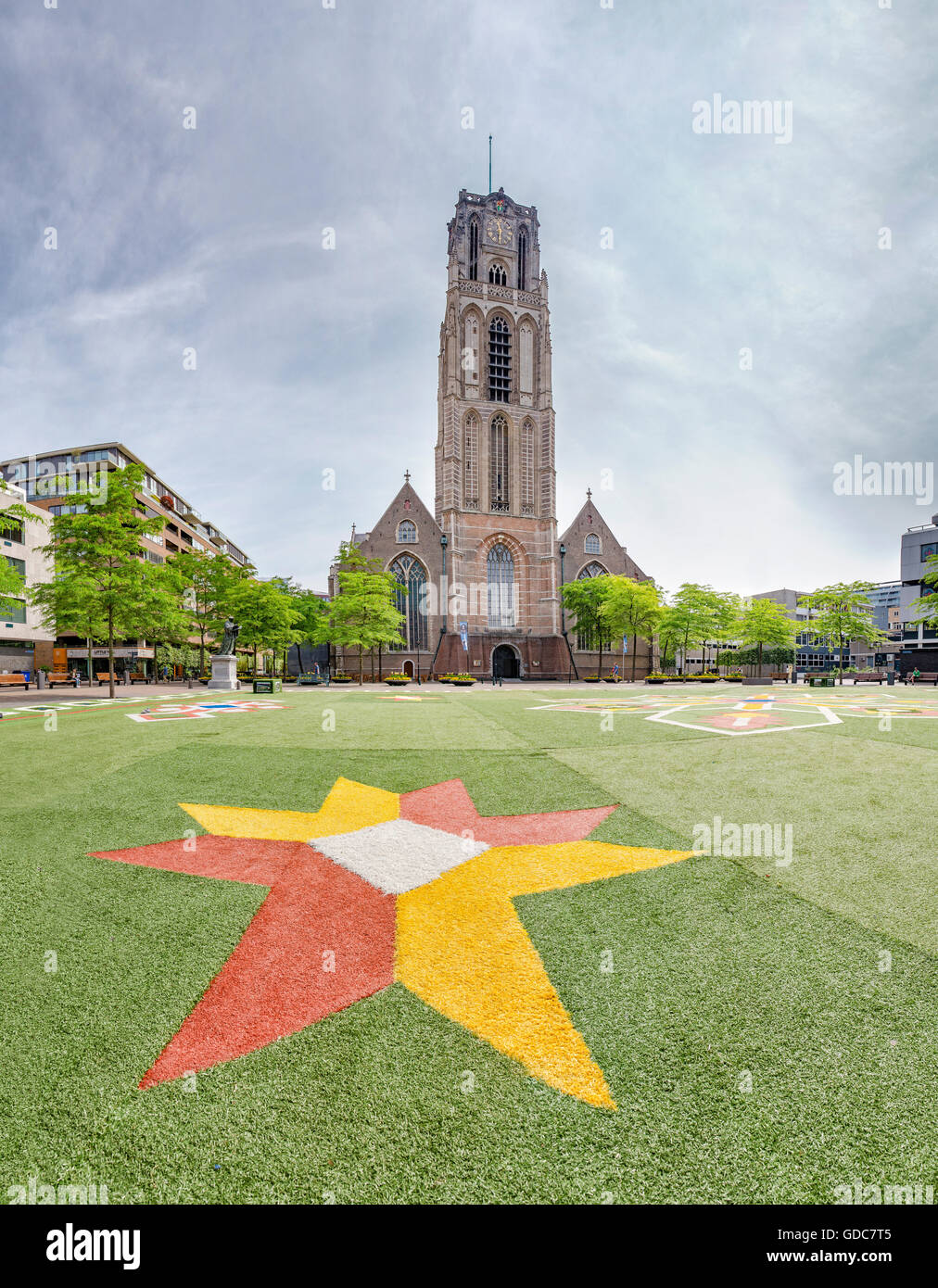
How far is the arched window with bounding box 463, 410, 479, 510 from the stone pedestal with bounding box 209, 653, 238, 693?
41.2 metres

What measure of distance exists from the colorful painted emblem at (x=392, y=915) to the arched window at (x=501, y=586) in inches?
2283

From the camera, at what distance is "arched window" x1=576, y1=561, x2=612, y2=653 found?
6495cm

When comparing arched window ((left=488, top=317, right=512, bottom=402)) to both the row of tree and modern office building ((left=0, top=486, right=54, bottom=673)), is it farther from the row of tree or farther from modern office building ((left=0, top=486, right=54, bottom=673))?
modern office building ((left=0, top=486, right=54, bottom=673))

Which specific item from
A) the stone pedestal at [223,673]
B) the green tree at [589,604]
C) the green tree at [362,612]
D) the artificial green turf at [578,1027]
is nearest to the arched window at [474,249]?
the green tree at [589,604]

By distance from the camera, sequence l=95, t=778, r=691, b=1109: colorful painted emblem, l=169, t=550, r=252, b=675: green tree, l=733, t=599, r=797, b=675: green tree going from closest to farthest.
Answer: l=95, t=778, r=691, b=1109: colorful painted emblem → l=169, t=550, r=252, b=675: green tree → l=733, t=599, r=797, b=675: green tree

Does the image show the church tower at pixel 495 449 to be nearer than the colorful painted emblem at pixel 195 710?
No

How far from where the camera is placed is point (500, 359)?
2667 inches

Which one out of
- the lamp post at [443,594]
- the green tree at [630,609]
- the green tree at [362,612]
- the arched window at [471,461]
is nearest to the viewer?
the green tree at [362,612]

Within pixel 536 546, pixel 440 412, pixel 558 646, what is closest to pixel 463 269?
pixel 440 412

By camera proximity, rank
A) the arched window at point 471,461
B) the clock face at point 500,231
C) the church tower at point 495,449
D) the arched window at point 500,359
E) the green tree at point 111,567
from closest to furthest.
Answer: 1. the green tree at point 111,567
2. the church tower at point 495,449
3. the arched window at point 471,461
4. the arched window at point 500,359
5. the clock face at point 500,231

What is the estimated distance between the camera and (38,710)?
17.9 meters

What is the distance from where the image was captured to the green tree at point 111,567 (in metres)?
23.6

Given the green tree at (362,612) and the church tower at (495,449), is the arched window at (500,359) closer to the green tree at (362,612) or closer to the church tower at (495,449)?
the church tower at (495,449)

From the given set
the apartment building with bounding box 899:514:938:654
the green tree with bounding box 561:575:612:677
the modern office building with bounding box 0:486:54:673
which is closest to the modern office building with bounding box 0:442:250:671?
the modern office building with bounding box 0:486:54:673
